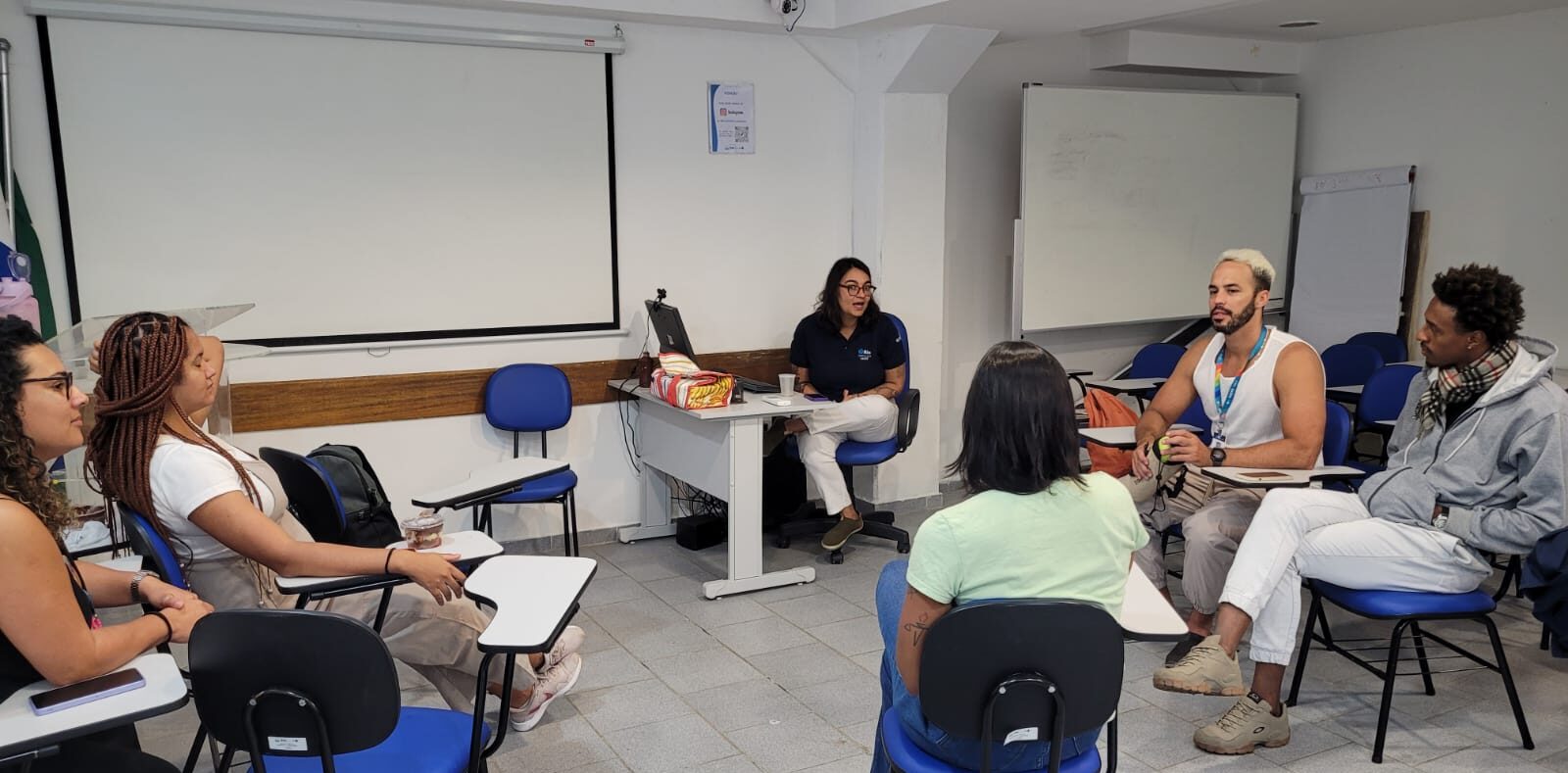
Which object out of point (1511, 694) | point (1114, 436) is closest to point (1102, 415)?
point (1114, 436)

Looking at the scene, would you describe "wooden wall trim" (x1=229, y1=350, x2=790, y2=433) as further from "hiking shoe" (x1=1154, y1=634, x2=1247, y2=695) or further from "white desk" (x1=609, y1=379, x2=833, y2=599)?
"hiking shoe" (x1=1154, y1=634, x2=1247, y2=695)

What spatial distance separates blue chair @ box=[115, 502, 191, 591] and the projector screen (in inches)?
78.6

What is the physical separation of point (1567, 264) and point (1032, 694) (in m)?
4.77

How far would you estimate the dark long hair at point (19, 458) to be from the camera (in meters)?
1.68

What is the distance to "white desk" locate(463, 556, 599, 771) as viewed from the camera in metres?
1.82

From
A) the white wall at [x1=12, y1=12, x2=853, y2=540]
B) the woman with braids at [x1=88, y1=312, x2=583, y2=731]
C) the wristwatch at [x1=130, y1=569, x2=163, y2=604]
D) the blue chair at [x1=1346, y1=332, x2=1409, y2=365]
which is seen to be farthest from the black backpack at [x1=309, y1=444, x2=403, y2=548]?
the blue chair at [x1=1346, y1=332, x2=1409, y2=365]

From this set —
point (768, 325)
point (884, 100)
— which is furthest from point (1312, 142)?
point (768, 325)

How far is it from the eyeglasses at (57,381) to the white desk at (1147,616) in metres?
1.84

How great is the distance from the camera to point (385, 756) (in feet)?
6.07

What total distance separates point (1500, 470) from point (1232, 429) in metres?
0.73

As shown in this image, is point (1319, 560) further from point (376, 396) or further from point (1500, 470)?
point (376, 396)

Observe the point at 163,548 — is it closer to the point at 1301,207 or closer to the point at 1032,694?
the point at 1032,694

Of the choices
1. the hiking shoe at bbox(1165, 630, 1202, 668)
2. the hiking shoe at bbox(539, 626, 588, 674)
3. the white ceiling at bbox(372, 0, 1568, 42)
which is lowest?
the hiking shoe at bbox(1165, 630, 1202, 668)

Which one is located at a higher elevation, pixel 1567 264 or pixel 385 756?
pixel 1567 264
